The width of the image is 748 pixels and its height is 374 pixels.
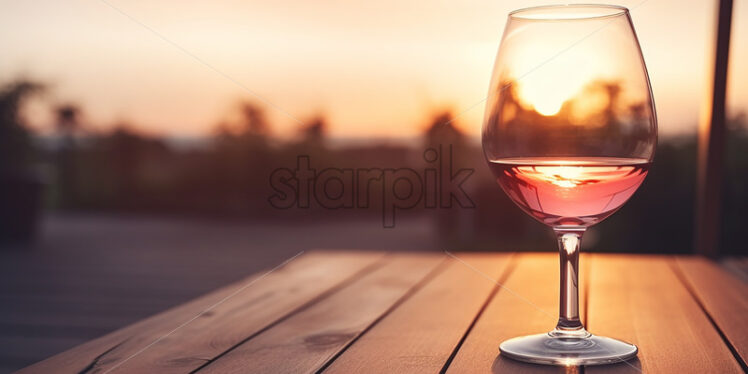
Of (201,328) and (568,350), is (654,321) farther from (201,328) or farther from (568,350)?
(201,328)

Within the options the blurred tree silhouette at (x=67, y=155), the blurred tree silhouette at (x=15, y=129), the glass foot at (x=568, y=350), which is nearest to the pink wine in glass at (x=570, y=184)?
the glass foot at (x=568, y=350)

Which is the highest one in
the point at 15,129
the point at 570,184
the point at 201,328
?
the point at 15,129

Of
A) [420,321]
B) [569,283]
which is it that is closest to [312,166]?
[420,321]

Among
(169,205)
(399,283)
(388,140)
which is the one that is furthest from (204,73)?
(399,283)

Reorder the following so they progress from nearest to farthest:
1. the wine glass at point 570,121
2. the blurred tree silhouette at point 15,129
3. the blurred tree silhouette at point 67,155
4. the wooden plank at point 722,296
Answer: the wine glass at point 570,121 < the wooden plank at point 722,296 < the blurred tree silhouette at point 15,129 < the blurred tree silhouette at point 67,155

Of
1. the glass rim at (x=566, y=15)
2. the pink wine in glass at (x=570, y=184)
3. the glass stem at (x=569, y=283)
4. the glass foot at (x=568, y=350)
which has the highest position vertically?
the glass rim at (x=566, y=15)

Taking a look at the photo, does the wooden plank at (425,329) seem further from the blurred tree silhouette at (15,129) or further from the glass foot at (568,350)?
the blurred tree silhouette at (15,129)
